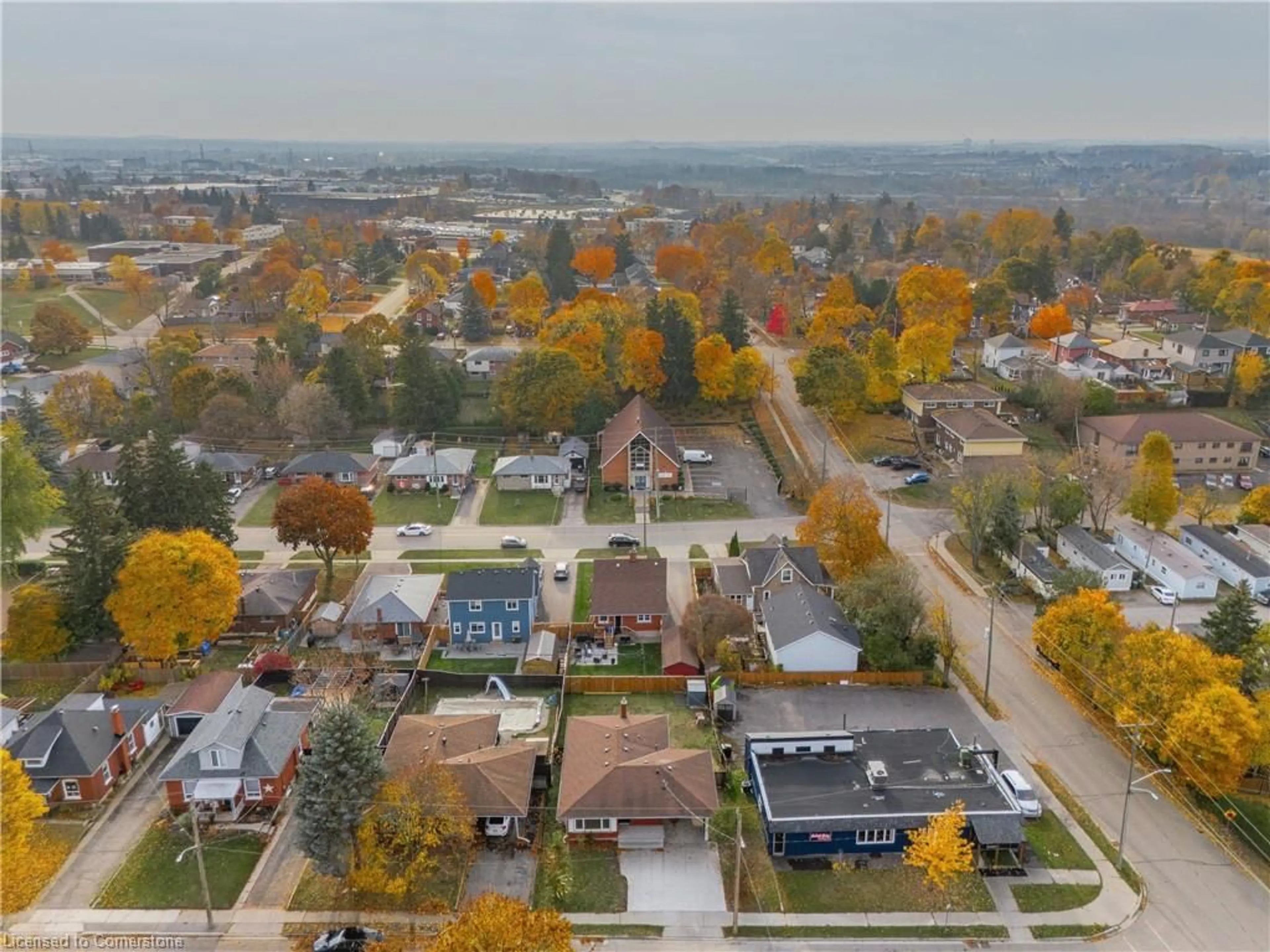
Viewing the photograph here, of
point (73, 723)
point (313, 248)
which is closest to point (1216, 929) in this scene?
point (73, 723)

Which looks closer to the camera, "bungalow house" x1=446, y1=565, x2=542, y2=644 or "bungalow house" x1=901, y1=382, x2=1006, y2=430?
"bungalow house" x1=446, y1=565, x2=542, y2=644

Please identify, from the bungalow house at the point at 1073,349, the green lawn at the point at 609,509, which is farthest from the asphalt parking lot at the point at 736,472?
the bungalow house at the point at 1073,349

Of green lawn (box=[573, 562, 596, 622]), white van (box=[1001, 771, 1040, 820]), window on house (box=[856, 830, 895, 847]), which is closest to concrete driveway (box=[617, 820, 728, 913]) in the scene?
window on house (box=[856, 830, 895, 847])

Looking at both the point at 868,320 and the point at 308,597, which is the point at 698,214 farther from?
the point at 308,597

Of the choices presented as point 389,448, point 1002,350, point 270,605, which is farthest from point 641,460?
point 1002,350

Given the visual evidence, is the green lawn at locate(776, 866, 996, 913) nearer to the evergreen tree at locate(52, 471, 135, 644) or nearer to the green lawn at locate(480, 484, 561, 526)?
the evergreen tree at locate(52, 471, 135, 644)
